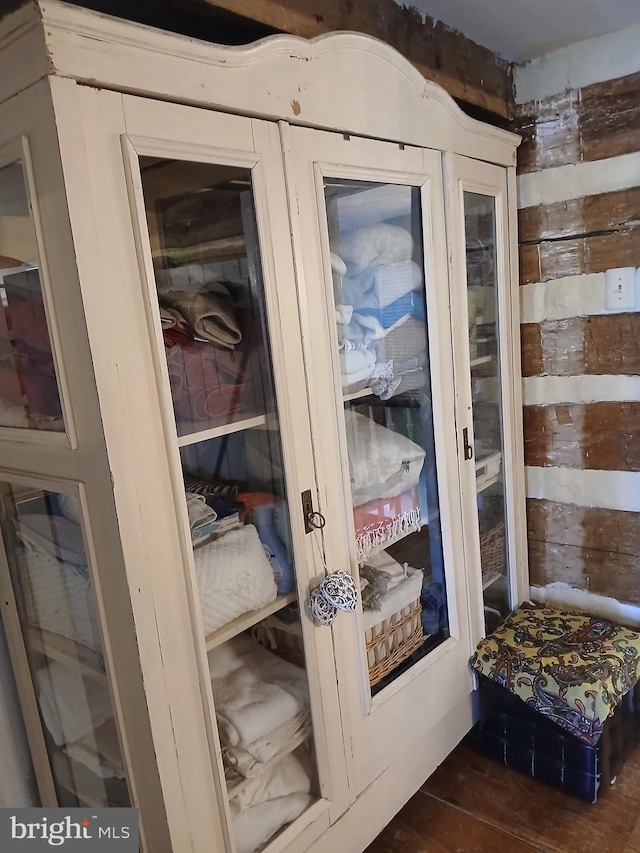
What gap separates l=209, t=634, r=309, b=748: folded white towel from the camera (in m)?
1.18

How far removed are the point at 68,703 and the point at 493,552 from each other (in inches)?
49.5

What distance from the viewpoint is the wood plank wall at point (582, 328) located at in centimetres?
176

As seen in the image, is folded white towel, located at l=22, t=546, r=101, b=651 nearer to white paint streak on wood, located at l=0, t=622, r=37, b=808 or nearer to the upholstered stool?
white paint streak on wood, located at l=0, t=622, r=37, b=808

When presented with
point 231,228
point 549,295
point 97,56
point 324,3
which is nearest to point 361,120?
point 324,3

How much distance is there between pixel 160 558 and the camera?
3.25ft

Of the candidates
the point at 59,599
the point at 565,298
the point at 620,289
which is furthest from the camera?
the point at 565,298

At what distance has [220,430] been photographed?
3.70 feet

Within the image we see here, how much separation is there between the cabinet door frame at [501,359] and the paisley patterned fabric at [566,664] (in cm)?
10

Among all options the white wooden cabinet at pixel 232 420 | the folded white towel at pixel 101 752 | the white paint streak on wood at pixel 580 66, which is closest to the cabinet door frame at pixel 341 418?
the white wooden cabinet at pixel 232 420

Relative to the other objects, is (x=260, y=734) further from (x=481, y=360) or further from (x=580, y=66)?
(x=580, y=66)

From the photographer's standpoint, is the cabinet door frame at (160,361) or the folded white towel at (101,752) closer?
the cabinet door frame at (160,361)

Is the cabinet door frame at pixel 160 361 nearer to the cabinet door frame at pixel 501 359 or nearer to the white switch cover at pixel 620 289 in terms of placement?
the cabinet door frame at pixel 501 359

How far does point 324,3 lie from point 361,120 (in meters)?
0.26

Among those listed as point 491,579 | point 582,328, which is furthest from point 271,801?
point 582,328
